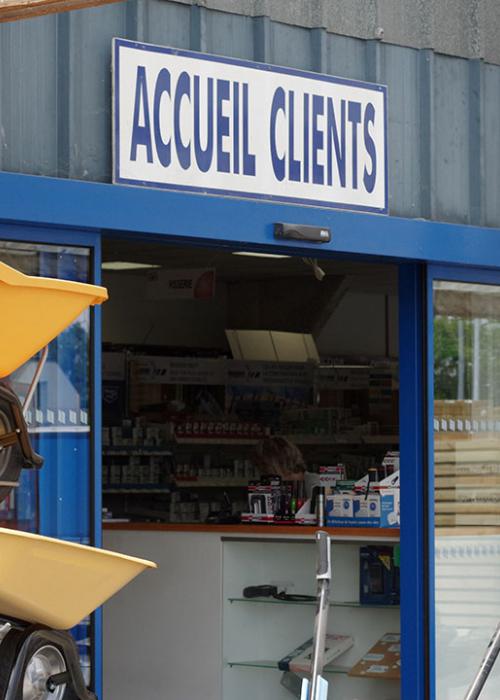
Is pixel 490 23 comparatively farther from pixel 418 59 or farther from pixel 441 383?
pixel 441 383

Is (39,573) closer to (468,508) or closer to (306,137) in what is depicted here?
(306,137)

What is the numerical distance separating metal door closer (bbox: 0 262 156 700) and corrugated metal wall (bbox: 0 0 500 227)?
1.84m

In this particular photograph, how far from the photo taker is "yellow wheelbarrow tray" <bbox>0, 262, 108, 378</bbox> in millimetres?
4137

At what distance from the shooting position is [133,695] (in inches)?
331

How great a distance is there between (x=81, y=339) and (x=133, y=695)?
2.91 meters

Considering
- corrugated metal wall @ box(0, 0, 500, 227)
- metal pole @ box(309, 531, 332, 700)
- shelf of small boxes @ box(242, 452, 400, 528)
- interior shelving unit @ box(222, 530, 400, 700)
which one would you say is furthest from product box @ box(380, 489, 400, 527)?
metal pole @ box(309, 531, 332, 700)

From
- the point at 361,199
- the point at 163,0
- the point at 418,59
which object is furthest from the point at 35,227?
the point at 418,59

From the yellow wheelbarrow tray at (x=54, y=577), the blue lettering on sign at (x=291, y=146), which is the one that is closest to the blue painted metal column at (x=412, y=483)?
the blue lettering on sign at (x=291, y=146)

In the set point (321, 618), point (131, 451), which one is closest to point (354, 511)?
point (321, 618)

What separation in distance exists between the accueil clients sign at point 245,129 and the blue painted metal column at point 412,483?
2.07 feet

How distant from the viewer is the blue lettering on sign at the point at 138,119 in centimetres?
638

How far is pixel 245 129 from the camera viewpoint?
6836 mm

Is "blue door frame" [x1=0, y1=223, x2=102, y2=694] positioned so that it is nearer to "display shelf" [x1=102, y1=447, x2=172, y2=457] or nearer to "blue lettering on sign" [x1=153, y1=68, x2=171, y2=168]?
"blue lettering on sign" [x1=153, y1=68, x2=171, y2=168]

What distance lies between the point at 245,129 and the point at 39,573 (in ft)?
11.2
